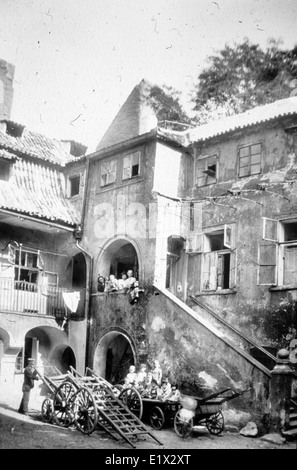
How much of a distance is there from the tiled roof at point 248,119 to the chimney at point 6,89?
8322 mm

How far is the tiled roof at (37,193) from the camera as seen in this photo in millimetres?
20688

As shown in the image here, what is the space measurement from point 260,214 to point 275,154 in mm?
1959

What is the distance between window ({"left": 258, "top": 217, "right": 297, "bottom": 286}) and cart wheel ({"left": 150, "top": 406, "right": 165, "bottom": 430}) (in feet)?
16.9

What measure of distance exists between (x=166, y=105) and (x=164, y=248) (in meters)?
9.30

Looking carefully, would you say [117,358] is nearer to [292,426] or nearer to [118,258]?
[118,258]

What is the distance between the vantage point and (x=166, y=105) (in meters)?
26.2

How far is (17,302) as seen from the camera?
20188mm

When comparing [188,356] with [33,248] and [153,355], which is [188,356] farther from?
[33,248]

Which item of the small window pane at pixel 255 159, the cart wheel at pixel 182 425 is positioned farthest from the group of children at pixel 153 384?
the small window pane at pixel 255 159

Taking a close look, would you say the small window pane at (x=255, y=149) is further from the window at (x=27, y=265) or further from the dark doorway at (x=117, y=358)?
the window at (x=27, y=265)

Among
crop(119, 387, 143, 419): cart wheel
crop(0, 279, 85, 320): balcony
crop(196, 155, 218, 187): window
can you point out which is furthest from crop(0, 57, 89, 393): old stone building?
crop(119, 387, 143, 419): cart wheel

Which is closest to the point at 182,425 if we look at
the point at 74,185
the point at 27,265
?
the point at 27,265

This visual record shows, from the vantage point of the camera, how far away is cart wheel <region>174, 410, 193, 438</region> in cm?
1409
